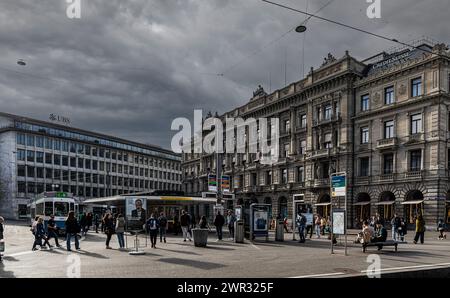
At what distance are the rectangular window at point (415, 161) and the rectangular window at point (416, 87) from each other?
5699 millimetres

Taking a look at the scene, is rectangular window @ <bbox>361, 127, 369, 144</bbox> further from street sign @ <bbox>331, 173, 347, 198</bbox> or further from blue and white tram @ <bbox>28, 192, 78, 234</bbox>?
blue and white tram @ <bbox>28, 192, 78, 234</bbox>

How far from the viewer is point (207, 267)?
492 inches

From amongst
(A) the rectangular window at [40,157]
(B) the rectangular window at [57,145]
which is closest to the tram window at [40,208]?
(A) the rectangular window at [40,157]

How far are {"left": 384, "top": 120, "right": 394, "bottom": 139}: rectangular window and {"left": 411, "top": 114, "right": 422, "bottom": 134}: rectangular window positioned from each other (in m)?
2.31

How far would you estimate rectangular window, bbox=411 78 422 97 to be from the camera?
38.7 meters

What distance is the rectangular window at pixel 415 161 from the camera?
38463 mm

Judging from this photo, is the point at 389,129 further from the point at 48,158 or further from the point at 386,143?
the point at 48,158

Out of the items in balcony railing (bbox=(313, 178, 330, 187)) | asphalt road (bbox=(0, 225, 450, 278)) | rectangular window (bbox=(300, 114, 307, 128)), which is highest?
rectangular window (bbox=(300, 114, 307, 128))

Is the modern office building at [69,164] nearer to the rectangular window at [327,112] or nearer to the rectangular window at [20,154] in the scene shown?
the rectangular window at [20,154]

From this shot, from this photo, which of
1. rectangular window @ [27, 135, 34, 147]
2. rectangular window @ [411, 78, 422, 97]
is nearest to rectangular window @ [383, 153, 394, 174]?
rectangular window @ [411, 78, 422, 97]

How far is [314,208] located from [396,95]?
16.4m

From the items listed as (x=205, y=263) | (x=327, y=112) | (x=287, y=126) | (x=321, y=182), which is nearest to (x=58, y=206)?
(x=205, y=263)

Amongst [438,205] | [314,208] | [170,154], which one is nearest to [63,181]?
[170,154]
